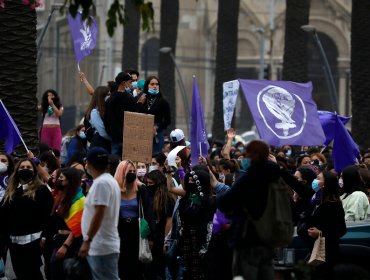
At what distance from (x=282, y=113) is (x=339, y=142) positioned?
5.89 feet

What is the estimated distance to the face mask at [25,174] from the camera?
1488cm

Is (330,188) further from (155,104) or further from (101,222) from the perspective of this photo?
(155,104)

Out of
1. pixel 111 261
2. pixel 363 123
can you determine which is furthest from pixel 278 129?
pixel 363 123

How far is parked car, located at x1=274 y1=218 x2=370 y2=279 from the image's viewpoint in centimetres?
1509

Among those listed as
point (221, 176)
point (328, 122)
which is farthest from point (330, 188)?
point (328, 122)

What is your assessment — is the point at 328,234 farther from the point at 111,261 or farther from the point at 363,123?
the point at 363,123

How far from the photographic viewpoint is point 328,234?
1471cm

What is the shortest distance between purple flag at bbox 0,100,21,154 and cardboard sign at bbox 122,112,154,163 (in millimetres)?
1318

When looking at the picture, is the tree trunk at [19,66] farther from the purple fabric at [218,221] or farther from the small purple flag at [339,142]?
the purple fabric at [218,221]

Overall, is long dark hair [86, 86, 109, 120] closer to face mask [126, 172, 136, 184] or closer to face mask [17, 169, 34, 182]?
face mask [126, 172, 136, 184]

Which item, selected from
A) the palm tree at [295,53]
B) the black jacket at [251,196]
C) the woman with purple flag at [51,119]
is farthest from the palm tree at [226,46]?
the black jacket at [251,196]

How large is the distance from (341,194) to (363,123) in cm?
1415

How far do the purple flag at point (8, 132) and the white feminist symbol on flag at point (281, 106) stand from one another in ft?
10.8

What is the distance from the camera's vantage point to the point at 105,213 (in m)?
12.9
